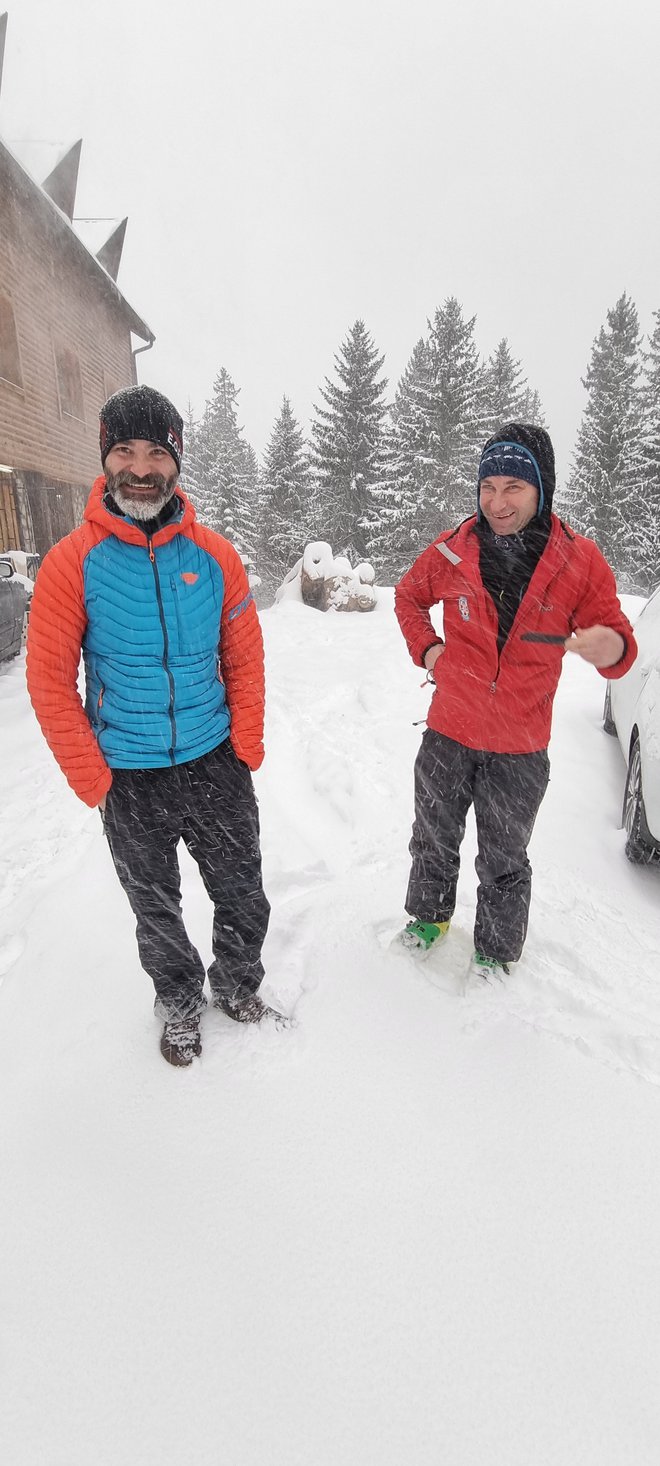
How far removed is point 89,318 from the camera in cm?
1480

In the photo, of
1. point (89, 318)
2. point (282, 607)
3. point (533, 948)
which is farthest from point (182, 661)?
point (89, 318)

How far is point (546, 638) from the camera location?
195 cm

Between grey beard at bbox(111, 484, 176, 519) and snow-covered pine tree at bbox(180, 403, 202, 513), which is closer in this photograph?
grey beard at bbox(111, 484, 176, 519)

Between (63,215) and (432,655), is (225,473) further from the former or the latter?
(432,655)

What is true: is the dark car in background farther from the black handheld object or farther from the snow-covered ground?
the black handheld object

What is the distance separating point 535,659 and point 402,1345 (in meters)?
1.77

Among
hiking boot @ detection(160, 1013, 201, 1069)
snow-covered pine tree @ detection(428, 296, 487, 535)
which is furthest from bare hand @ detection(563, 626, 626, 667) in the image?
snow-covered pine tree @ detection(428, 296, 487, 535)

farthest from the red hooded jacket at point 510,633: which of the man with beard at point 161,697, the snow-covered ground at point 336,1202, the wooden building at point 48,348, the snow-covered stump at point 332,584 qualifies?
the wooden building at point 48,348

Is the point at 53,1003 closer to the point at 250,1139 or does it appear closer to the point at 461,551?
the point at 250,1139

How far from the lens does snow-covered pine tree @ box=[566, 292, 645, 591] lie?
24.7 m

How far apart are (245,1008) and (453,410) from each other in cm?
2595

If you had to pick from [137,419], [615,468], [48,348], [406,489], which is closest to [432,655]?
[137,419]

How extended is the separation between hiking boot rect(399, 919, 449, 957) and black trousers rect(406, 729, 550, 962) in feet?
0.10

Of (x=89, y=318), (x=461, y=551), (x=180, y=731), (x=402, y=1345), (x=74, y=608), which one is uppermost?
(x=89, y=318)
